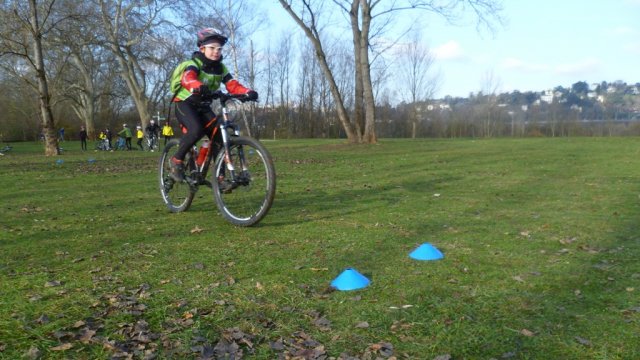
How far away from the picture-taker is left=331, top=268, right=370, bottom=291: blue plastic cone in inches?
138

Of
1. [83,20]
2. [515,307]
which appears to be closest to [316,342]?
[515,307]

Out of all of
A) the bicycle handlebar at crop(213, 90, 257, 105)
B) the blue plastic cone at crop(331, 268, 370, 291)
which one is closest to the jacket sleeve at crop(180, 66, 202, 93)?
the bicycle handlebar at crop(213, 90, 257, 105)

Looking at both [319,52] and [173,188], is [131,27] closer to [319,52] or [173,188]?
[319,52]

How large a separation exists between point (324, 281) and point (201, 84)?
8.67ft

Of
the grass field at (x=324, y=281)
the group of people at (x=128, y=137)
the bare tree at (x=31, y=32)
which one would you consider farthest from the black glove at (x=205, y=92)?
the group of people at (x=128, y=137)

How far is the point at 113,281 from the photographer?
3.71m

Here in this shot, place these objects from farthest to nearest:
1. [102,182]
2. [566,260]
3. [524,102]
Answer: [524,102], [102,182], [566,260]

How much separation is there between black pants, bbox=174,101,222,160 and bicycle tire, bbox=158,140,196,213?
22.6 inches

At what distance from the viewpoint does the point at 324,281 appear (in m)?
3.71

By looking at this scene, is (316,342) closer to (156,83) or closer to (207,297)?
(207,297)

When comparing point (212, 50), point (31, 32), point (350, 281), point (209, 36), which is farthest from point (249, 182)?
point (31, 32)

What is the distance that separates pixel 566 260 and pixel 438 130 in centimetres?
6699

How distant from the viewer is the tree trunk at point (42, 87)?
2068cm

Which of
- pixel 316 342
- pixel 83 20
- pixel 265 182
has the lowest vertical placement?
pixel 316 342
